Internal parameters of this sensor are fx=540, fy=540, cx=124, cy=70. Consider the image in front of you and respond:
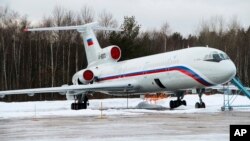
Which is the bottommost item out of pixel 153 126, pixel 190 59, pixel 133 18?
pixel 153 126

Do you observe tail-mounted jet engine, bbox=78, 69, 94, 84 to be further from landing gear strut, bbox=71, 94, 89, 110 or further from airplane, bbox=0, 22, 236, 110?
landing gear strut, bbox=71, 94, 89, 110

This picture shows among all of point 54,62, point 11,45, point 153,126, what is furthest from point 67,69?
point 153,126

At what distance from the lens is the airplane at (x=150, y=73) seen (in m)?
26.6

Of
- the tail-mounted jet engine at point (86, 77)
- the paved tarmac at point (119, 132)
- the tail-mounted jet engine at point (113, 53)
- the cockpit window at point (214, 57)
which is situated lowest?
the paved tarmac at point (119, 132)

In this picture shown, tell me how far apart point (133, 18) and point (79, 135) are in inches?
2074

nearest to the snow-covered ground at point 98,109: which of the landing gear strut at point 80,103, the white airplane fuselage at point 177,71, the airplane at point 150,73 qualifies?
the landing gear strut at point 80,103

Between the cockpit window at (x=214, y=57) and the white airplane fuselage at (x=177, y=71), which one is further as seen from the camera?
the cockpit window at (x=214, y=57)

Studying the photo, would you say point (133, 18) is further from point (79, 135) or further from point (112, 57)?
point (79, 135)

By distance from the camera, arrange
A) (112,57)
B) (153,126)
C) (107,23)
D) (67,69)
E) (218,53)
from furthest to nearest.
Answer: (107,23), (67,69), (112,57), (218,53), (153,126)

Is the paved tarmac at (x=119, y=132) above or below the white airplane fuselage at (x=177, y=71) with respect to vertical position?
below

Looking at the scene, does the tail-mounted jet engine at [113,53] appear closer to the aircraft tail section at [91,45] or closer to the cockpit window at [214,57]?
the aircraft tail section at [91,45]

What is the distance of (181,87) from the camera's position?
2816 centimetres

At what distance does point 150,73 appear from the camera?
1179 inches

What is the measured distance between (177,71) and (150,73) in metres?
2.50
